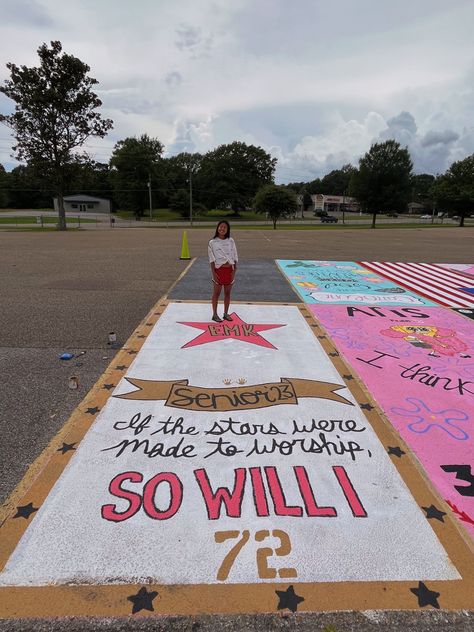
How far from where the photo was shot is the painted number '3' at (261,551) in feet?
6.31

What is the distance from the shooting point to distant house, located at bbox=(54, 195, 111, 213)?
7338 cm

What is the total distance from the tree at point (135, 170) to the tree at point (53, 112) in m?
28.5

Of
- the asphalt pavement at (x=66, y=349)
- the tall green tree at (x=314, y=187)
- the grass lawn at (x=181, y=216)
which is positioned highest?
the tall green tree at (x=314, y=187)

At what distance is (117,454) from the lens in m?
2.79

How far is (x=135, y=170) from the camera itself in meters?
57.4

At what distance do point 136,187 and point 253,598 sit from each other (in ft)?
201

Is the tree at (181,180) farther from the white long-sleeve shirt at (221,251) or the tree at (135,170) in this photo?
the white long-sleeve shirt at (221,251)

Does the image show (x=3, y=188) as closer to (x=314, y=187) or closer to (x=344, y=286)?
(x=344, y=286)

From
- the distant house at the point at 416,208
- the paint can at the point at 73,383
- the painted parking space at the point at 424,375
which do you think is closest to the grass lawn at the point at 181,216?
the painted parking space at the point at 424,375

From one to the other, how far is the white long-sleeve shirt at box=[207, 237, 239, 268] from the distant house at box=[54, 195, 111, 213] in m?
74.6

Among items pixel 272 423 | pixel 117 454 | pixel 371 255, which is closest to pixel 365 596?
pixel 272 423

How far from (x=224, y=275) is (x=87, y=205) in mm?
76655

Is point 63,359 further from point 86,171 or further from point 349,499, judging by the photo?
point 86,171

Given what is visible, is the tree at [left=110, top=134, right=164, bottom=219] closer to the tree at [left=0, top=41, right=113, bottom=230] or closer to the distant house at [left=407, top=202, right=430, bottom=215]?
the tree at [left=0, top=41, right=113, bottom=230]
